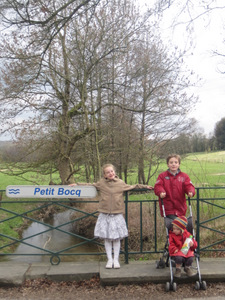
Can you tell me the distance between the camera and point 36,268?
3980mm

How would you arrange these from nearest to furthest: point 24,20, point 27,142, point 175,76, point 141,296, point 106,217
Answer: point 141,296 → point 106,217 → point 24,20 → point 27,142 → point 175,76

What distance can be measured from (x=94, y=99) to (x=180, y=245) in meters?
10.2

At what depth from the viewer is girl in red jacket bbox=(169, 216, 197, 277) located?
342 cm

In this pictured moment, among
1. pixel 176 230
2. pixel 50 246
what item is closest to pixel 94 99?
pixel 50 246

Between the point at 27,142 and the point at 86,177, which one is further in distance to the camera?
the point at 86,177

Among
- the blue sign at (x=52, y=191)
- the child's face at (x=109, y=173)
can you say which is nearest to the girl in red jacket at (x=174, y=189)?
the child's face at (x=109, y=173)

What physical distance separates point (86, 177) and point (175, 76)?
6391 millimetres

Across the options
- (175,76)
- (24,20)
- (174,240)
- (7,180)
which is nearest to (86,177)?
(175,76)

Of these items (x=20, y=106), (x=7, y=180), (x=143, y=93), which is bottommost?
(x=7, y=180)

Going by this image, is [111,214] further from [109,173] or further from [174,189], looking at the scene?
[174,189]

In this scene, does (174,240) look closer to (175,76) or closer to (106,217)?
(106,217)

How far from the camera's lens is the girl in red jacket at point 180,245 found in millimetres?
3420

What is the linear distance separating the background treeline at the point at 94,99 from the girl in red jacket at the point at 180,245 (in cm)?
529

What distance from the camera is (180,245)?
346 centimetres
